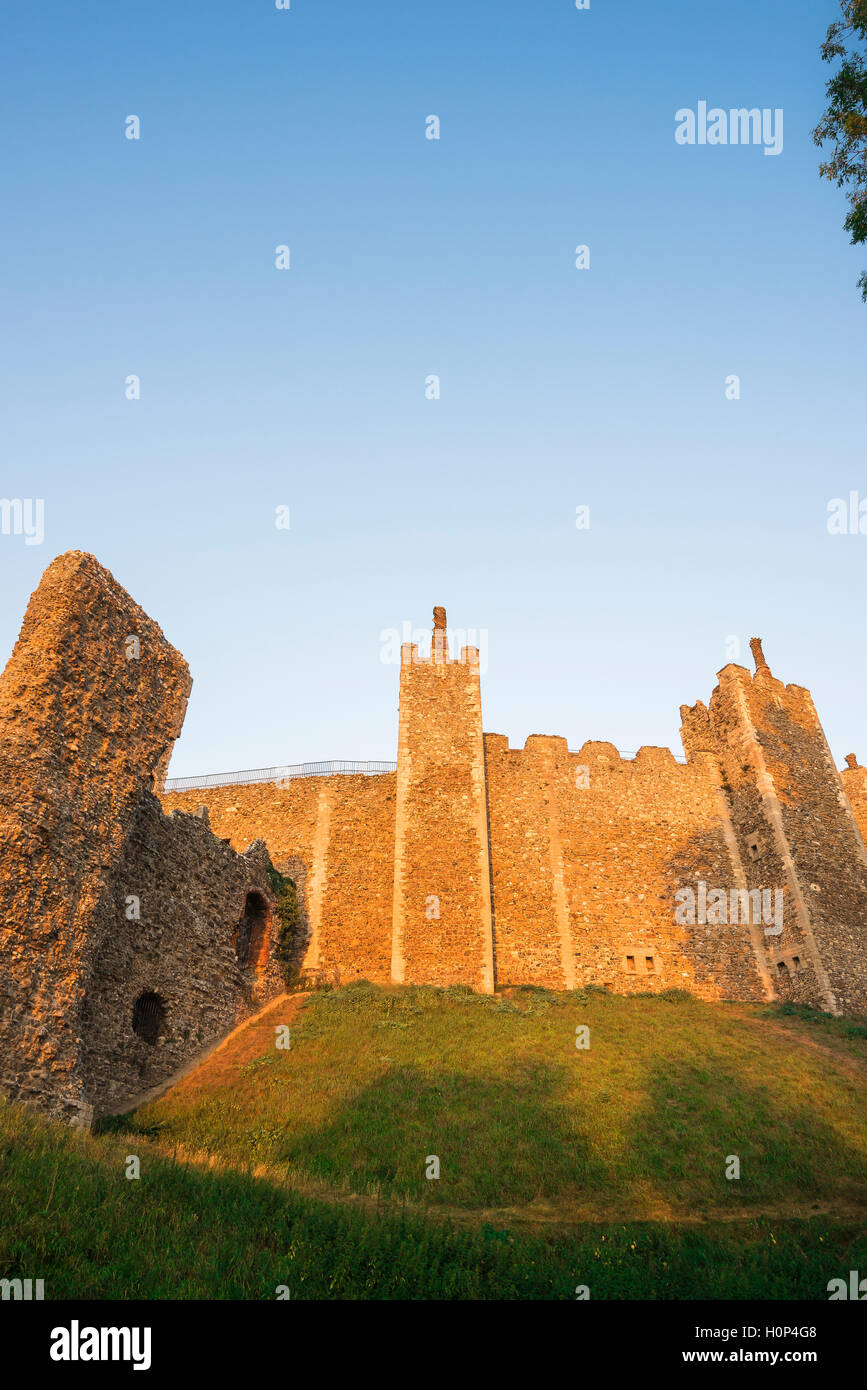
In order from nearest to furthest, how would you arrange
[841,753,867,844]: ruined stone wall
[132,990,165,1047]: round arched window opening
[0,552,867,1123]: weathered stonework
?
[0,552,867,1123]: weathered stonework < [132,990,165,1047]: round arched window opening < [841,753,867,844]: ruined stone wall

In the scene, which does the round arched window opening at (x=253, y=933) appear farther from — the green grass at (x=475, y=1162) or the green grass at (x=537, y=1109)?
the green grass at (x=537, y=1109)

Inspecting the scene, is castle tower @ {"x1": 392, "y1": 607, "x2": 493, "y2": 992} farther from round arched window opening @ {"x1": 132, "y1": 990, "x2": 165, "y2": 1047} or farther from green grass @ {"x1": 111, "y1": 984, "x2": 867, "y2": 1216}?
round arched window opening @ {"x1": 132, "y1": 990, "x2": 165, "y2": 1047}

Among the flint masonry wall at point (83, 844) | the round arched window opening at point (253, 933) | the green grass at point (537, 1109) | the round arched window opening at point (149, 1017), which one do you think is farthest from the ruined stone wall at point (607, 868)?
the flint masonry wall at point (83, 844)

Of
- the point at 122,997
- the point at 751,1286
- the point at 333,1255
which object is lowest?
the point at 751,1286

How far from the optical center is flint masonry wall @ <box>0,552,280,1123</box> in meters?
9.59

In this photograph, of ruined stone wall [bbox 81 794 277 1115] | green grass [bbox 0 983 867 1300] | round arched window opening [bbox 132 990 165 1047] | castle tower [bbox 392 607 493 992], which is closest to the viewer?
green grass [bbox 0 983 867 1300]

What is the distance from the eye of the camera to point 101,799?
11.5m

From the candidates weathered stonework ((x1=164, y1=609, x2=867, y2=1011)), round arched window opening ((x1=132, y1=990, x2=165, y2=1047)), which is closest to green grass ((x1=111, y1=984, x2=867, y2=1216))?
round arched window opening ((x1=132, y1=990, x2=165, y2=1047))

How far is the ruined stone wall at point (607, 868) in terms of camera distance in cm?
2370

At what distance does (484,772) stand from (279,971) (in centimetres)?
820

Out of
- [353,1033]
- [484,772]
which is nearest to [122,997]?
[353,1033]

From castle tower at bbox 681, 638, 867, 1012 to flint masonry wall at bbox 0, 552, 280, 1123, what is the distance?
654 inches

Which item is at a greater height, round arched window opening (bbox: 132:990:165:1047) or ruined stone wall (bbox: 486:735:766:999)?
ruined stone wall (bbox: 486:735:766:999)
